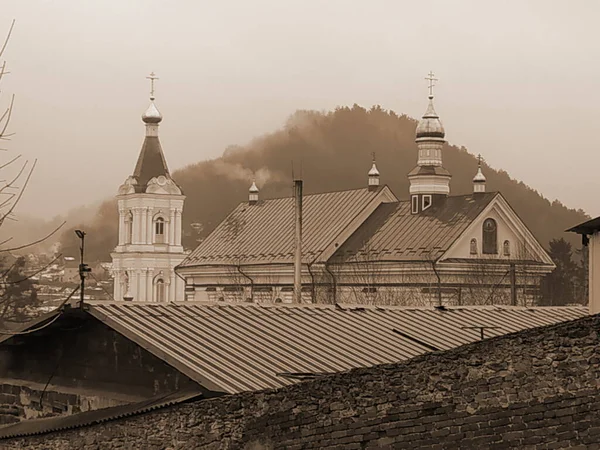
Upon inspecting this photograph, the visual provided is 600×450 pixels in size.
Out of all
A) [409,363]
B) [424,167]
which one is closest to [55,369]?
[409,363]

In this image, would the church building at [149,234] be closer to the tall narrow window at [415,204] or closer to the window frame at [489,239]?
the tall narrow window at [415,204]

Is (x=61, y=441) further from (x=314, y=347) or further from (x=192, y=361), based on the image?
(x=314, y=347)

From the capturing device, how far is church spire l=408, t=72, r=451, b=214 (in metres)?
Answer: 59.3

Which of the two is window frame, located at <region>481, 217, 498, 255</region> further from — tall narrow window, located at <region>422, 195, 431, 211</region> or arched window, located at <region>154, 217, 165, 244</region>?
arched window, located at <region>154, 217, 165, 244</region>

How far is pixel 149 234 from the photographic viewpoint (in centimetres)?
8869

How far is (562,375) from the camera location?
934 centimetres

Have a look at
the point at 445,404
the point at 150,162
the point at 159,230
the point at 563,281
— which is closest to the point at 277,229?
the point at 563,281

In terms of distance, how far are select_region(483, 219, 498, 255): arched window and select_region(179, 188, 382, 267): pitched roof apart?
6.14m

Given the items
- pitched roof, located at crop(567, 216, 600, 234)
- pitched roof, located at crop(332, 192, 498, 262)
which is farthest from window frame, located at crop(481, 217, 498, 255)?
pitched roof, located at crop(567, 216, 600, 234)

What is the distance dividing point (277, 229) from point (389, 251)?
8.09 metres

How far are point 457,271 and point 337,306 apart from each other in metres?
37.7

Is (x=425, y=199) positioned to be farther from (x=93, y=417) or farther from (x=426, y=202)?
(x=93, y=417)

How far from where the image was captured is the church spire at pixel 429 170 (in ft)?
194

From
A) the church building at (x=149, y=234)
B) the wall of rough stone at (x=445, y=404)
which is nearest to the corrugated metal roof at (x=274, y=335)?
the wall of rough stone at (x=445, y=404)
